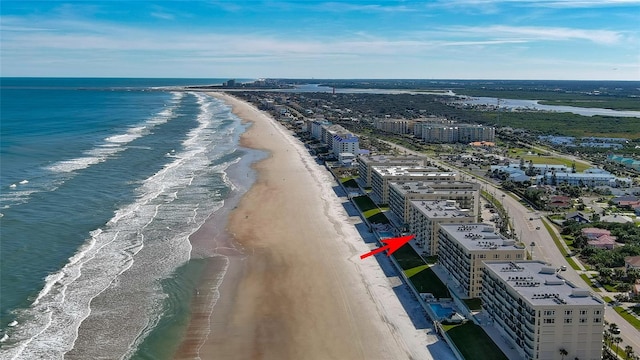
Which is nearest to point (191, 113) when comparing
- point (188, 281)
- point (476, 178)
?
point (476, 178)

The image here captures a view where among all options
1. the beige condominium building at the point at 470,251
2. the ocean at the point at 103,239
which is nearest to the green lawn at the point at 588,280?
the beige condominium building at the point at 470,251

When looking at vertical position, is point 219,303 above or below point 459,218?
below

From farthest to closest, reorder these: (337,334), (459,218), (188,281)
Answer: (459,218) < (188,281) < (337,334)

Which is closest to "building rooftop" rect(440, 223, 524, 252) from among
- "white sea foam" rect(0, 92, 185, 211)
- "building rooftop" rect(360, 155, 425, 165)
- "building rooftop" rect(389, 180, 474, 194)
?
"building rooftop" rect(389, 180, 474, 194)

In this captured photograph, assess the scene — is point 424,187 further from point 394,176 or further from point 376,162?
point 376,162

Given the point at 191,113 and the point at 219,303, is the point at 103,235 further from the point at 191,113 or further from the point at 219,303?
the point at 191,113

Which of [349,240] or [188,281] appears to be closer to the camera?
[188,281]

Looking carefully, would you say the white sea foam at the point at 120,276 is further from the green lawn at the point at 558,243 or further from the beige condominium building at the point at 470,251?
the green lawn at the point at 558,243
